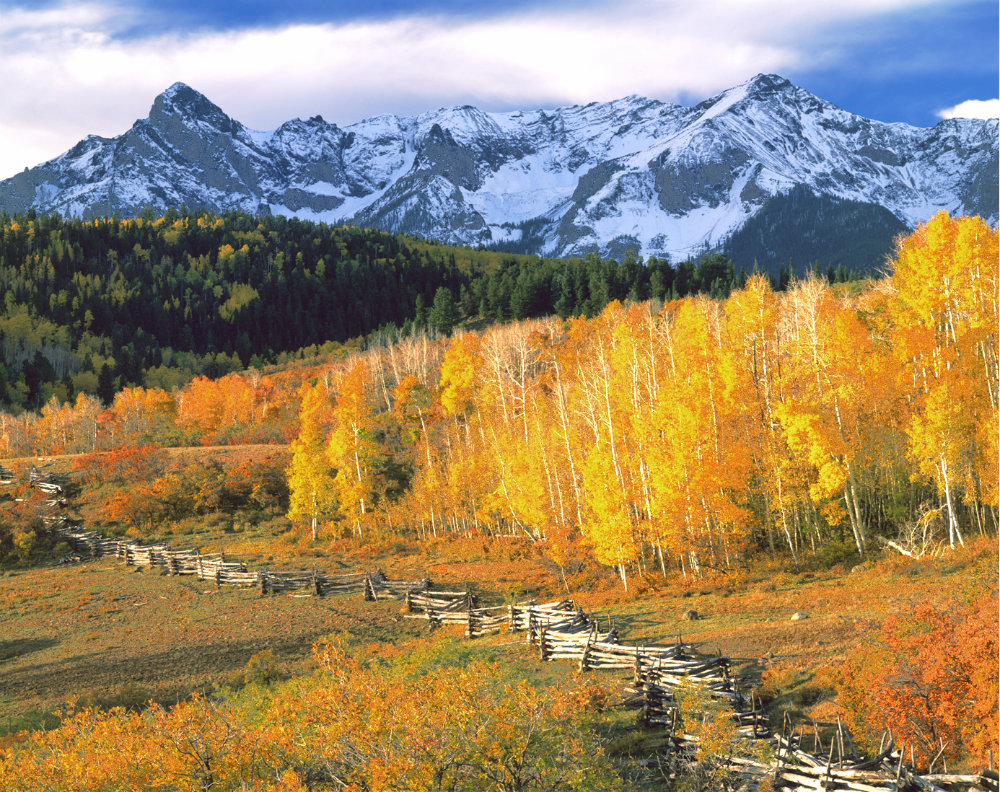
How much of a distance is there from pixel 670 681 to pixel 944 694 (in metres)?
7.26

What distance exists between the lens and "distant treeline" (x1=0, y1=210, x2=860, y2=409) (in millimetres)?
129750

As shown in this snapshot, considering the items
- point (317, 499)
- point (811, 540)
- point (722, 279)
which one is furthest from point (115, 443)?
point (722, 279)

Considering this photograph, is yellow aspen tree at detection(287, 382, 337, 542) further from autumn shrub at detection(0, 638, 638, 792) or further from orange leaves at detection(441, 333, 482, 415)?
autumn shrub at detection(0, 638, 638, 792)

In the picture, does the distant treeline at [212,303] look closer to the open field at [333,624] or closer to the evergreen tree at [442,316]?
the evergreen tree at [442,316]

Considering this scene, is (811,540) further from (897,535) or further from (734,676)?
(734,676)

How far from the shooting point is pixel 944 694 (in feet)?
38.7

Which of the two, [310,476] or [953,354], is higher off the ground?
[953,354]

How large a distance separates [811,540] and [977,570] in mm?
9383

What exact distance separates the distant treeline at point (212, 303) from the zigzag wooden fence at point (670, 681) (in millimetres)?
87575

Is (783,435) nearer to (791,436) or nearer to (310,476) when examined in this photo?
(791,436)

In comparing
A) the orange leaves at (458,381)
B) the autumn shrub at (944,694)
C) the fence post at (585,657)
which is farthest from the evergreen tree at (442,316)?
the autumn shrub at (944,694)

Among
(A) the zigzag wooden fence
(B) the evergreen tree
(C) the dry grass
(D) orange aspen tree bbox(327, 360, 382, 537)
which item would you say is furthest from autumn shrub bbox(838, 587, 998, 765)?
(B) the evergreen tree

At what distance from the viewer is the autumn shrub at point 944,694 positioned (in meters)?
11.2

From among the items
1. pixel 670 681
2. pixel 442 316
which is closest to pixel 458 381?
pixel 670 681
